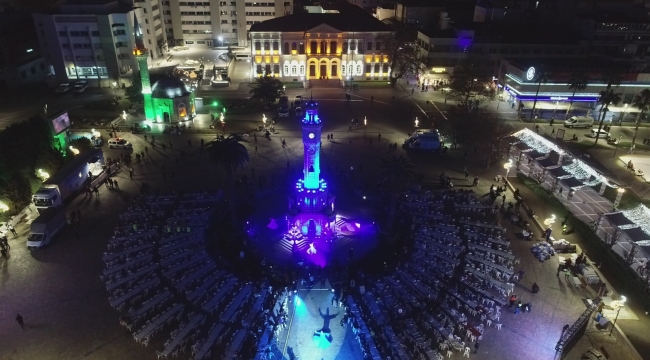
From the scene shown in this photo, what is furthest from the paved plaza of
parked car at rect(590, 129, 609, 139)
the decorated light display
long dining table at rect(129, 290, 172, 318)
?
parked car at rect(590, 129, 609, 139)

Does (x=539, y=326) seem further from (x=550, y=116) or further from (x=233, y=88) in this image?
(x=233, y=88)

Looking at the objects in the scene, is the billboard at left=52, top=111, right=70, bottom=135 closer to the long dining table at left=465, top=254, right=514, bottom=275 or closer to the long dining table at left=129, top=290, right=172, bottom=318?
the long dining table at left=129, top=290, right=172, bottom=318

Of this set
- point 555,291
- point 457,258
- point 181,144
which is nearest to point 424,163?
point 457,258

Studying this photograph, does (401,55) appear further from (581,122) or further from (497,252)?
(497,252)

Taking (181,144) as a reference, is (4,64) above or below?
above

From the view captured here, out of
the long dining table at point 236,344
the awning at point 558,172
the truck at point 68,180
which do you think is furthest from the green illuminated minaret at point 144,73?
the awning at point 558,172

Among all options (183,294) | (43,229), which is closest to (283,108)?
(43,229)
